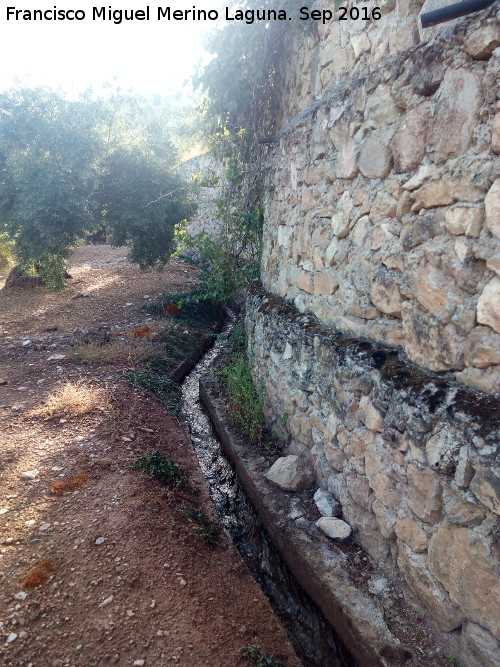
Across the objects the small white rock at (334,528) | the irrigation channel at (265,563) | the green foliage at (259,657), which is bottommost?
the irrigation channel at (265,563)

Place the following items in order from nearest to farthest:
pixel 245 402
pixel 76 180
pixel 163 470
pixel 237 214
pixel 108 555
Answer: pixel 108 555 → pixel 163 470 → pixel 245 402 → pixel 237 214 → pixel 76 180

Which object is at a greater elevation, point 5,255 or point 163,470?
point 5,255

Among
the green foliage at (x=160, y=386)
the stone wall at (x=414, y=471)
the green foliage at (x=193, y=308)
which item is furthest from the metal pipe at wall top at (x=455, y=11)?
the green foliage at (x=193, y=308)

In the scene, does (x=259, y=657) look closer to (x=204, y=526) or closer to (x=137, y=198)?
(x=204, y=526)

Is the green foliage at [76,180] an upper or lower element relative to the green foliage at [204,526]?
upper

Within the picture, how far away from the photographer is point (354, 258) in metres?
2.72

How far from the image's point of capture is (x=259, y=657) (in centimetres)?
230

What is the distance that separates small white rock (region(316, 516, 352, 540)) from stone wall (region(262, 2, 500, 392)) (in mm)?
1225

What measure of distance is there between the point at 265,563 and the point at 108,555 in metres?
1.08

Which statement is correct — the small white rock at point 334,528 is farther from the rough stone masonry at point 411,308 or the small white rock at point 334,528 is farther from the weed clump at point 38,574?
the weed clump at point 38,574

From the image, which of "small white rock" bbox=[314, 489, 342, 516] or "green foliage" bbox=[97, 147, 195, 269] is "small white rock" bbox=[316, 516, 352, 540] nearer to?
"small white rock" bbox=[314, 489, 342, 516]

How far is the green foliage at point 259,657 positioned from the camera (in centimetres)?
227

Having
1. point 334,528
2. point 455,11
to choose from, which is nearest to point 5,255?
point 334,528

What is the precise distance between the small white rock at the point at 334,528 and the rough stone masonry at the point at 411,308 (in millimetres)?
50
